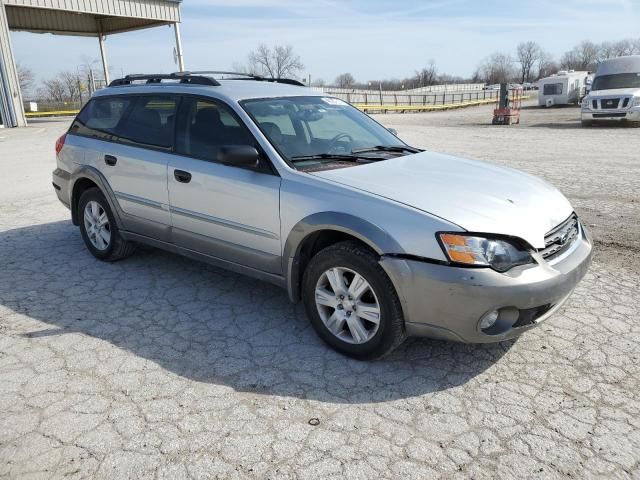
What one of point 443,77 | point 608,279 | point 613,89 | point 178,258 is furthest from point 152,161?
point 443,77

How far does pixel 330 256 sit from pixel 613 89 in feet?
70.5

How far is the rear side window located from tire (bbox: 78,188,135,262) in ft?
2.04

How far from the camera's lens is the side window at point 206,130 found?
12.5 feet

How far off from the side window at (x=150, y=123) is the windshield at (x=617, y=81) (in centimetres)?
2126

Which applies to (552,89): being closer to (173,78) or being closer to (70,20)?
(70,20)

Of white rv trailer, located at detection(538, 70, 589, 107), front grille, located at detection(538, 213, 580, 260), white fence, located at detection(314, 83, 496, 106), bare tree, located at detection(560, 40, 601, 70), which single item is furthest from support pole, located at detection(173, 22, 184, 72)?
bare tree, located at detection(560, 40, 601, 70)

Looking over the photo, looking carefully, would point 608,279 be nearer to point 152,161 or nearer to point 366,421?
point 366,421

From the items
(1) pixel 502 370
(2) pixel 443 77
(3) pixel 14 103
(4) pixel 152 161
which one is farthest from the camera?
(2) pixel 443 77

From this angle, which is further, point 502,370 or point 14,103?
point 14,103

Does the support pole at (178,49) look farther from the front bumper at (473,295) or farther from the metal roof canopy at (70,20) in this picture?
the front bumper at (473,295)

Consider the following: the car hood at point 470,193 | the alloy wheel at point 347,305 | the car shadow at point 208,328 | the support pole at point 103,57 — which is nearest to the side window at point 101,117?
the car shadow at point 208,328

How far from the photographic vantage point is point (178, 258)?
527cm

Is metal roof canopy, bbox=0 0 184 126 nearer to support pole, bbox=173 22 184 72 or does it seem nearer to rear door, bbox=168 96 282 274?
support pole, bbox=173 22 184 72

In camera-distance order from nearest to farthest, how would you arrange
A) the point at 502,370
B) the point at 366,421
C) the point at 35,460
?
the point at 35,460 < the point at 366,421 < the point at 502,370
